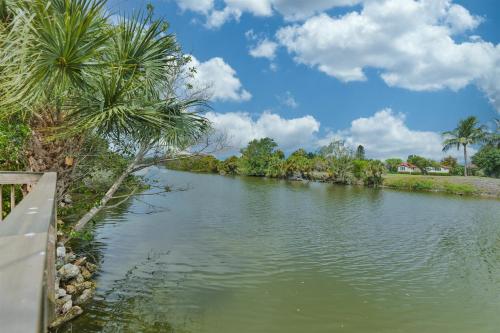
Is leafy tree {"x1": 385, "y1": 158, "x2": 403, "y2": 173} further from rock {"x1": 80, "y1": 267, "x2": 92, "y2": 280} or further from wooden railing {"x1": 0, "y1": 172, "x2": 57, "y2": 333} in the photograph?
wooden railing {"x1": 0, "y1": 172, "x2": 57, "y2": 333}

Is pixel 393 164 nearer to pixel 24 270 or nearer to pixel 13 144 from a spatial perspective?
pixel 13 144

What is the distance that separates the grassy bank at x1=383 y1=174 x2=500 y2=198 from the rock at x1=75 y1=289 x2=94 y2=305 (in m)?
48.5

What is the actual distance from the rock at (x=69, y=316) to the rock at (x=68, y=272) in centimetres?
100

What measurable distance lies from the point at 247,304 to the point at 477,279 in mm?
7623

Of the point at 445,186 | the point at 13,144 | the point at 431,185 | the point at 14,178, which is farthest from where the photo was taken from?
the point at 431,185

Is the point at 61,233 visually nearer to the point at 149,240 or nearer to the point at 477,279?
the point at 149,240

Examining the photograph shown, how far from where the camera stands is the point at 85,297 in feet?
27.0

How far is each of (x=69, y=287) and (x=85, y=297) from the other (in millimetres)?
429

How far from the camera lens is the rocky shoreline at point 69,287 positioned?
24.1 feet

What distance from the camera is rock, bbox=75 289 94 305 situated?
806 cm

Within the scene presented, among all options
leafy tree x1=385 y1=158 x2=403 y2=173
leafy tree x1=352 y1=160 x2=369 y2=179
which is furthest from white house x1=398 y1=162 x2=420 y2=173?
leafy tree x1=352 y1=160 x2=369 y2=179

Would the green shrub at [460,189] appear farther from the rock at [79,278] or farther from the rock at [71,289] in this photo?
the rock at [71,289]

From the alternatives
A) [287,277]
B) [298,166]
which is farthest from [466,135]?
[287,277]

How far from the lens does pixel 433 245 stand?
52.9 feet
